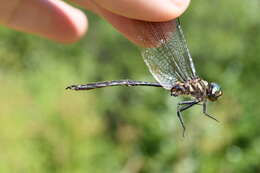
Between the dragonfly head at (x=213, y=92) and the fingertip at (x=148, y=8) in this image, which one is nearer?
the fingertip at (x=148, y=8)

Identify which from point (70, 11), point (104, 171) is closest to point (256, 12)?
point (104, 171)

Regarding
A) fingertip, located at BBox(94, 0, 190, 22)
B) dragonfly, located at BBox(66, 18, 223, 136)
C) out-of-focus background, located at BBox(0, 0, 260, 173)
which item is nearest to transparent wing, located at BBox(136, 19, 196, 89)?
dragonfly, located at BBox(66, 18, 223, 136)

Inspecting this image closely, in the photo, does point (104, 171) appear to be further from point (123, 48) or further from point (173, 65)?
point (123, 48)

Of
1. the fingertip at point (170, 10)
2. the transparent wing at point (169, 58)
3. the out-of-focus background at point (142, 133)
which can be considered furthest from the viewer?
the out-of-focus background at point (142, 133)

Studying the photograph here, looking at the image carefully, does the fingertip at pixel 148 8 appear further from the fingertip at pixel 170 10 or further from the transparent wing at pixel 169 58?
the transparent wing at pixel 169 58

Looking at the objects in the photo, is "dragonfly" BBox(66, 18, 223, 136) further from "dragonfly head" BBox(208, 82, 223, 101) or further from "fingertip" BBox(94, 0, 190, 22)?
"fingertip" BBox(94, 0, 190, 22)

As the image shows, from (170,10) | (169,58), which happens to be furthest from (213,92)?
(170,10)

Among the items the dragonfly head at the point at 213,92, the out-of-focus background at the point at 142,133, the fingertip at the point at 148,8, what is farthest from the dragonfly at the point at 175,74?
the out-of-focus background at the point at 142,133
